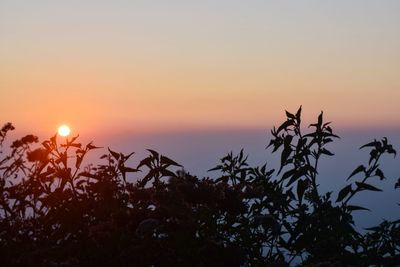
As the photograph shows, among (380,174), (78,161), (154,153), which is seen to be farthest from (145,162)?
(380,174)

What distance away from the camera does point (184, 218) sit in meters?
3.36

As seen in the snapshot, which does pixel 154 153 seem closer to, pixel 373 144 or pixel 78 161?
pixel 78 161

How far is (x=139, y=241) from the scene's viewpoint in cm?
348

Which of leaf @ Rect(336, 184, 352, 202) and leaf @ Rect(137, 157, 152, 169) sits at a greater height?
leaf @ Rect(137, 157, 152, 169)

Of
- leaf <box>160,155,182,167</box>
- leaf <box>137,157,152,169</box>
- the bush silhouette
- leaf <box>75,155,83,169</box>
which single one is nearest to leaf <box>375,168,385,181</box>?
the bush silhouette

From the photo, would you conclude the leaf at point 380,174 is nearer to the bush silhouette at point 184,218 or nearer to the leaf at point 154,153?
the bush silhouette at point 184,218

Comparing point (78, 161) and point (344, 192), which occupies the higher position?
point (78, 161)

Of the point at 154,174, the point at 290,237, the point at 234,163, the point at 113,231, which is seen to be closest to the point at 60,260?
the point at 113,231

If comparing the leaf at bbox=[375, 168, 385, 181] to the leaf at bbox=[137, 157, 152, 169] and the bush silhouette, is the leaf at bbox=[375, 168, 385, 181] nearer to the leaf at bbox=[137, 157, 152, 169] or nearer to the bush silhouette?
the bush silhouette

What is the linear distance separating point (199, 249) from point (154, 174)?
0.92 m

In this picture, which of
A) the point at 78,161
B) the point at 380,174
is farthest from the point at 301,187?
the point at 78,161

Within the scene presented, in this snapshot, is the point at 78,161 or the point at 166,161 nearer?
the point at 166,161

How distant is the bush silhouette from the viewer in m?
3.41

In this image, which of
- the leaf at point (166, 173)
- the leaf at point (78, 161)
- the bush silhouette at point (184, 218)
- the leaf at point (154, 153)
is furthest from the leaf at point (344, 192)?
the leaf at point (78, 161)
